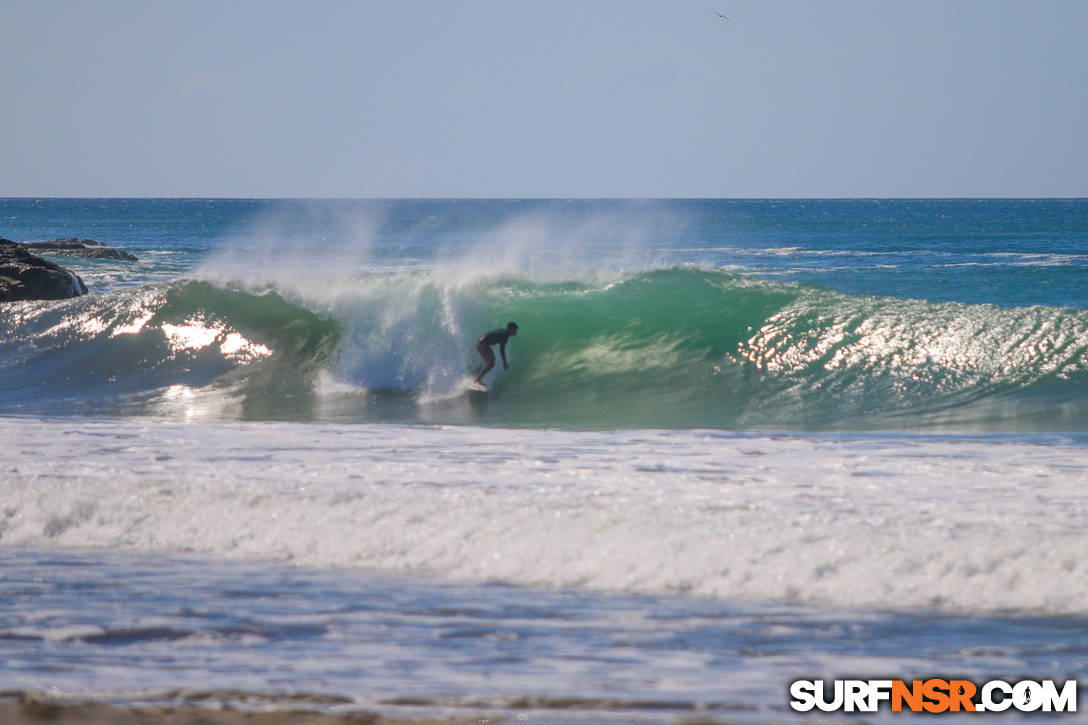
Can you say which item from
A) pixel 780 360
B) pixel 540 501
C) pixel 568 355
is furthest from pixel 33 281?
pixel 540 501

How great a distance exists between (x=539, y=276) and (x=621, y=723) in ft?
40.8

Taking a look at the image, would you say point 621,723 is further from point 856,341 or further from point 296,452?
point 856,341

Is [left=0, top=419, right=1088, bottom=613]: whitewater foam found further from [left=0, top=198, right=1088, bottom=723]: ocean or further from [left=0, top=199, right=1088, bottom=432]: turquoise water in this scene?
[left=0, top=199, right=1088, bottom=432]: turquoise water

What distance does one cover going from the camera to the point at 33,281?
17719 millimetres

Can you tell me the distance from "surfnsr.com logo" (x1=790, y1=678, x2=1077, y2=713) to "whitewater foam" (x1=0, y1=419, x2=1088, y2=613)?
2.99ft

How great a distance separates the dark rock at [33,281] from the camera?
17.4m

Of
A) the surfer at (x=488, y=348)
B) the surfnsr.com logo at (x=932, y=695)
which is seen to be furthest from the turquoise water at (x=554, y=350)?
the surfnsr.com logo at (x=932, y=695)

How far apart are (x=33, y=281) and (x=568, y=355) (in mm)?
9944

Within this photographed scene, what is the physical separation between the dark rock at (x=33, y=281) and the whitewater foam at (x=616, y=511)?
1072 centimetres

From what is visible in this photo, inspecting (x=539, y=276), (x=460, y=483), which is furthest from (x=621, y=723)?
(x=539, y=276)

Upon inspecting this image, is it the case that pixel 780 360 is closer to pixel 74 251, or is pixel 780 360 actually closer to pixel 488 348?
pixel 488 348

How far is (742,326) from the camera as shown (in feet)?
44.5

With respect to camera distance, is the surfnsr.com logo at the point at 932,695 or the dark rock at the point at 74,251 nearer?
the surfnsr.com logo at the point at 932,695

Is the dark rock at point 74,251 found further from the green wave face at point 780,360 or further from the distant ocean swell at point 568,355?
the green wave face at point 780,360
